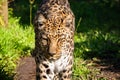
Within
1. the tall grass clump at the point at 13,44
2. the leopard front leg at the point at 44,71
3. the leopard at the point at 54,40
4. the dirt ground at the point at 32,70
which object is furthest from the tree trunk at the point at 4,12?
Result: the leopard front leg at the point at 44,71

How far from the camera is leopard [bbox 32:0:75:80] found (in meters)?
5.75

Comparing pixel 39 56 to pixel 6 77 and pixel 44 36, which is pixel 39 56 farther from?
pixel 6 77

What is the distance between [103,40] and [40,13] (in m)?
Answer: 4.34

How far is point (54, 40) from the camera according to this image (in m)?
5.75

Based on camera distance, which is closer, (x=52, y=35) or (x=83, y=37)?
(x=52, y=35)

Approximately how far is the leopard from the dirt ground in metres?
1.49

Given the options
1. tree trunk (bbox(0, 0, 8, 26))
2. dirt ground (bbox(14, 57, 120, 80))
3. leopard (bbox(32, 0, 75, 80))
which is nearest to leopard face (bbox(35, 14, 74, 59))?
leopard (bbox(32, 0, 75, 80))

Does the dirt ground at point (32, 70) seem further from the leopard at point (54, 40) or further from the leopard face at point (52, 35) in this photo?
the leopard face at point (52, 35)

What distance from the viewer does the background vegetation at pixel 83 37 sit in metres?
7.98

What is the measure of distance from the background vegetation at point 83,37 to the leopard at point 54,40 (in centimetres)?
135

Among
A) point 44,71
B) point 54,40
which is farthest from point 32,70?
point 54,40

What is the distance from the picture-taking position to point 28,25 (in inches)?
413

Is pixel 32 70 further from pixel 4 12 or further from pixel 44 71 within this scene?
pixel 4 12

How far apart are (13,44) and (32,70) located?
2.83 feet
